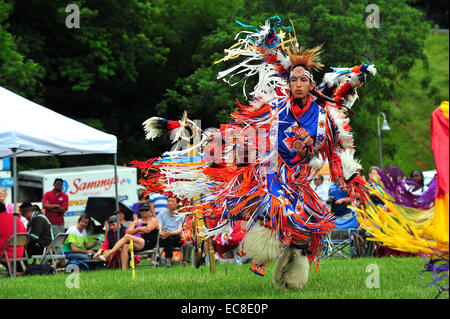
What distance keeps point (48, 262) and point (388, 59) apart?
17161 millimetres

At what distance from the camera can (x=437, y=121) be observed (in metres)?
3.97

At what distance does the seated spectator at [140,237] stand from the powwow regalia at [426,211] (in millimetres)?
6186

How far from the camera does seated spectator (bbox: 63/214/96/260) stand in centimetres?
1081

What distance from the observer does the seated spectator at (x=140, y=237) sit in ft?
33.9

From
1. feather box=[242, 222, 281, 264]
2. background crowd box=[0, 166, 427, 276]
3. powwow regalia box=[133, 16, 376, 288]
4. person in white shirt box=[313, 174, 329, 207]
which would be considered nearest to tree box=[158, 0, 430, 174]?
person in white shirt box=[313, 174, 329, 207]

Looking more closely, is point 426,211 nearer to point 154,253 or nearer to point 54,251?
point 154,253

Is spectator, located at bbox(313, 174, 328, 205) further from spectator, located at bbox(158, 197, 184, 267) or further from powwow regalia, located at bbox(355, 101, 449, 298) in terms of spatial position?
powwow regalia, located at bbox(355, 101, 449, 298)

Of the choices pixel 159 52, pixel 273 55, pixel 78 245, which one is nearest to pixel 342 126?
pixel 273 55

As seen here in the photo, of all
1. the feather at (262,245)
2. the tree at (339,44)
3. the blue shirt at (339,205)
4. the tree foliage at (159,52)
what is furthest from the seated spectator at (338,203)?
the tree at (339,44)

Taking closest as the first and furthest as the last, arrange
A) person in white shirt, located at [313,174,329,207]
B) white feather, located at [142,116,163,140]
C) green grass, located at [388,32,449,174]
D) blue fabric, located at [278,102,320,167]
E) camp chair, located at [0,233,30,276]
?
blue fabric, located at [278,102,320,167], white feather, located at [142,116,163,140], camp chair, located at [0,233,30,276], person in white shirt, located at [313,174,329,207], green grass, located at [388,32,449,174]

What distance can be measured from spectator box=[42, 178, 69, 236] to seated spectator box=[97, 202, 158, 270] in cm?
165

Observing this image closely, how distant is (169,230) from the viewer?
10.8 meters
